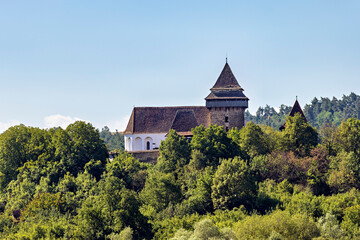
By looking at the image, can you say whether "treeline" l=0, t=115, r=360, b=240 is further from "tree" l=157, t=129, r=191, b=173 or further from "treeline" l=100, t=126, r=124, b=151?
"treeline" l=100, t=126, r=124, b=151

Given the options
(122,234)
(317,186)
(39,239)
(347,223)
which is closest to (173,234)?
(122,234)

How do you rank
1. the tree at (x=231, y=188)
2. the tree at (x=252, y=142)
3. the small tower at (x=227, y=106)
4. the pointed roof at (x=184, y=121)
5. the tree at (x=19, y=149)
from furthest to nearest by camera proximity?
the pointed roof at (x=184, y=121) < the small tower at (x=227, y=106) < the tree at (x=19, y=149) < the tree at (x=252, y=142) < the tree at (x=231, y=188)

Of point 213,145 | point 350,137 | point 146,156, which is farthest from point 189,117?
point 350,137

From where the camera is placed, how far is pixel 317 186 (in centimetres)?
5169

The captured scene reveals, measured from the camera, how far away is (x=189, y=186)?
4969 centimetres

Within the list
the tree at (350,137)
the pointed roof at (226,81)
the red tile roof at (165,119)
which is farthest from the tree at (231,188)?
the pointed roof at (226,81)

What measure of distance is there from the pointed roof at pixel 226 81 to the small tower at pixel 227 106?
0.34 metres

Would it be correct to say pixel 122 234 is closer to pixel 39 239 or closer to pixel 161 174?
pixel 39 239

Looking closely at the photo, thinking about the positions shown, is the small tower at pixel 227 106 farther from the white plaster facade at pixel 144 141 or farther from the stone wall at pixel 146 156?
the stone wall at pixel 146 156

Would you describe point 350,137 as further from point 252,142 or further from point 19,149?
point 19,149

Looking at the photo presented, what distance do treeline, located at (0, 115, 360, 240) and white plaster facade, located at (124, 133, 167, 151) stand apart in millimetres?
6353

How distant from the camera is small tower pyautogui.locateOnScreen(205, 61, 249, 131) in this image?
62.5 metres

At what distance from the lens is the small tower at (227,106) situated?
205 ft

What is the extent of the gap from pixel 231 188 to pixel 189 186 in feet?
13.3
